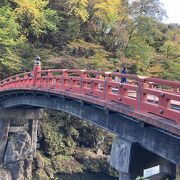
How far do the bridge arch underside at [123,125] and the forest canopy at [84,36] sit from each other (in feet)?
28.7

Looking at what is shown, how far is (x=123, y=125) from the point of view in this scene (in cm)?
1009

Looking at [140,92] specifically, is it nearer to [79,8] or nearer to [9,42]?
[9,42]

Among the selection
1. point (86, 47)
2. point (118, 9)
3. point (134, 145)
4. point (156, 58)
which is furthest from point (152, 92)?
point (118, 9)

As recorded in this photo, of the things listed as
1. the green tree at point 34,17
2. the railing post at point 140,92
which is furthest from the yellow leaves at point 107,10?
the railing post at point 140,92

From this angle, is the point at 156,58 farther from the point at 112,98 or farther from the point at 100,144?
the point at 112,98

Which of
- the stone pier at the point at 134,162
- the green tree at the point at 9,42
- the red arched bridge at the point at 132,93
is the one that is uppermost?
the green tree at the point at 9,42

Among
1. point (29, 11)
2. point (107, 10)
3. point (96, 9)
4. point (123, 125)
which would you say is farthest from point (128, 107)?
point (96, 9)

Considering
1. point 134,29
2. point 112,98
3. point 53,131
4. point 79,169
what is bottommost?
point 79,169

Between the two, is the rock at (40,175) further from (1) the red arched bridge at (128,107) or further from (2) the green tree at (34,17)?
(2) the green tree at (34,17)

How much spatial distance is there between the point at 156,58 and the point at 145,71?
188cm

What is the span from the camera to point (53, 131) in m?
24.4

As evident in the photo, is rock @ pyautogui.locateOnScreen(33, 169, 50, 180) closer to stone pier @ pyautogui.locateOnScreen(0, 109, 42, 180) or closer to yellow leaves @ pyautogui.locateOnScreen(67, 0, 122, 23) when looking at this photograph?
stone pier @ pyautogui.locateOnScreen(0, 109, 42, 180)

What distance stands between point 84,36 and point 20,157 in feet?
48.4

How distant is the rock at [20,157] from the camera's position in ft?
64.8
